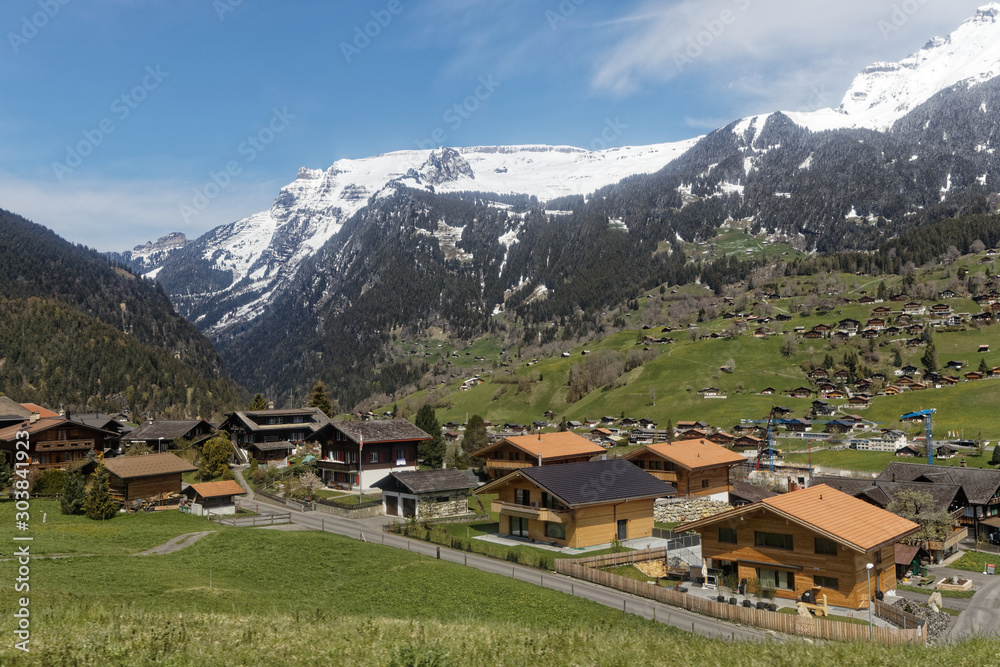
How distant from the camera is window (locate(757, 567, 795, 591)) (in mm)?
44000

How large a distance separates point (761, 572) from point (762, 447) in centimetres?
9033

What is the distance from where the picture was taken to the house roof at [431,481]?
6925 centimetres

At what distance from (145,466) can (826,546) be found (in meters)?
61.7

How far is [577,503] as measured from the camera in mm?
57156

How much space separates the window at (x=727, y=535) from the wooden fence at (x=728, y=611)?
6327 millimetres

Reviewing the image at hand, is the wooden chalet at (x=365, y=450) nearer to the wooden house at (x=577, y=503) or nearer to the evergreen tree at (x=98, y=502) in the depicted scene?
the wooden house at (x=577, y=503)

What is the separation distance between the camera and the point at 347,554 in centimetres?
4603

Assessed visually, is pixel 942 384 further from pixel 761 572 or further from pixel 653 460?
pixel 761 572

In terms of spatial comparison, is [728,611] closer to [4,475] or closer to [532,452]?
[532,452]

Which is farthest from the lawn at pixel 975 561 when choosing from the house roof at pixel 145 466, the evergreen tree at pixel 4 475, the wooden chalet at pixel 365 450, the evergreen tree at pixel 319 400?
the evergreen tree at pixel 319 400

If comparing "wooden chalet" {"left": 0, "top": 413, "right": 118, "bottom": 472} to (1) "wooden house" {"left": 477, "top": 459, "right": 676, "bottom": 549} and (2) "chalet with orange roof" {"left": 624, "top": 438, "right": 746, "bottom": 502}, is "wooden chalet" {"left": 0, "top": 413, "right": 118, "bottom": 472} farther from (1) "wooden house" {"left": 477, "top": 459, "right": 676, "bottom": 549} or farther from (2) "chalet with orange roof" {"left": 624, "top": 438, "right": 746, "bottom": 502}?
(2) "chalet with orange roof" {"left": 624, "top": 438, "right": 746, "bottom": 502}

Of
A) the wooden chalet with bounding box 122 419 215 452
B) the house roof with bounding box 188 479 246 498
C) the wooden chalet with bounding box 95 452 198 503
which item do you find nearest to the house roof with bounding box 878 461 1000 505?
the house roof with bounding box 188 479 246 498

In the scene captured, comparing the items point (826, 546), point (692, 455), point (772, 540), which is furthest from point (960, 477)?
point (826, 546)

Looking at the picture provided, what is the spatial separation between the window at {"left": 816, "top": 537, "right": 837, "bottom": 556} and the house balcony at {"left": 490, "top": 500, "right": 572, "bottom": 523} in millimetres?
20661
